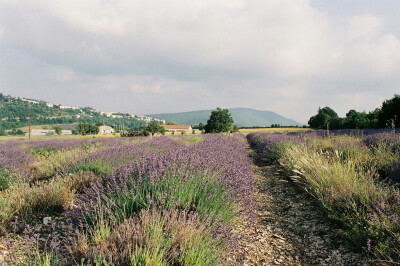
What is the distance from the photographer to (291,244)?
2.96 metres

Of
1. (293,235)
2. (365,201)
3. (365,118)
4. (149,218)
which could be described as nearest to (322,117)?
(365,118)

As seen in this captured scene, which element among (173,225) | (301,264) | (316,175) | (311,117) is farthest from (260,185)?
(311,117)

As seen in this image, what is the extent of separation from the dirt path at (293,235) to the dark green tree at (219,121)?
149ft

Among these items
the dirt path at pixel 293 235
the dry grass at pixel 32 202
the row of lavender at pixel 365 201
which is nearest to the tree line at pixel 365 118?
the row of lavender at pixel 365 201

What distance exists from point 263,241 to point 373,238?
4.07 feet

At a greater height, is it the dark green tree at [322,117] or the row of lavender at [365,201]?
the dark green tree at [322,117]

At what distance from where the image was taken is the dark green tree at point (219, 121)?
165ft

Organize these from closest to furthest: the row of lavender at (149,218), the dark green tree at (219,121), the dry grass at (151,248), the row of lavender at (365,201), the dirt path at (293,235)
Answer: the dry grass at (151,248) → the row of lavender at (149,218) → the row of lavender at (365,201) → the dirt path at (293,235) → the dark green tree at (219,121)

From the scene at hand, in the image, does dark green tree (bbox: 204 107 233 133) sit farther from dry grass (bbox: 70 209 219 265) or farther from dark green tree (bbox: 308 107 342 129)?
dry grass (bbox: 70 209 219 265)

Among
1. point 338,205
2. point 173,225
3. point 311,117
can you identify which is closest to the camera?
point 173,225

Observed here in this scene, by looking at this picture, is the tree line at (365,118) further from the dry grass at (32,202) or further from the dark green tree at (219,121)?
the dark green tree at (219,121)

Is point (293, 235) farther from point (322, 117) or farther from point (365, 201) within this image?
point (322, 117)

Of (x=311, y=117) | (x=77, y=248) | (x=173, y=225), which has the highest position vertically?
(x=311, y=117)

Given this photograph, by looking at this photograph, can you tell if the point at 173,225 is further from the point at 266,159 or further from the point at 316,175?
the point at 266,159
